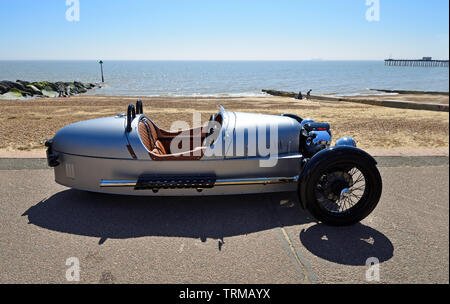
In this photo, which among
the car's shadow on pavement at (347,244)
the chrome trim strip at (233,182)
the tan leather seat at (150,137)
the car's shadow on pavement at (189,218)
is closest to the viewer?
the car's shadow on pavement at (347,244)

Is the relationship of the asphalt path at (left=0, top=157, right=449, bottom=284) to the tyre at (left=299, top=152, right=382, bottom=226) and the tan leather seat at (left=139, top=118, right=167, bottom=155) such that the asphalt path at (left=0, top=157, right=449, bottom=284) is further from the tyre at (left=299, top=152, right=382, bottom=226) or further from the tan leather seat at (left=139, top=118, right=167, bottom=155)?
the tan leather seat at (left=139, top=118, right=167, bottom=155)

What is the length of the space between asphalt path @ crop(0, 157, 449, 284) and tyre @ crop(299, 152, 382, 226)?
18 centimetres

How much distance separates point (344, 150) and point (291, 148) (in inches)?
33.2

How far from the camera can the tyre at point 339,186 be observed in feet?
12.1

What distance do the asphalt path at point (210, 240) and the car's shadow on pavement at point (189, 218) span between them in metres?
0.01

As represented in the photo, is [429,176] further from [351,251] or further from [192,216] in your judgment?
[192,216]

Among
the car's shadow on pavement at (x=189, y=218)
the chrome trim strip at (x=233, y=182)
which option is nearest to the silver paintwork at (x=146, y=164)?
the chrome trim strip at (x=233, y=182)

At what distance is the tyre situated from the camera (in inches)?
145

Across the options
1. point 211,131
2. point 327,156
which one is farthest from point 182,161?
point 327,156

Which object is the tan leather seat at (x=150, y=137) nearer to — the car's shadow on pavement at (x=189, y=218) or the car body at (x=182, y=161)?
the car body at (x=182, y=161)

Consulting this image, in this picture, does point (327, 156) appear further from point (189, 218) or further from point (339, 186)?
point (189, 218)
